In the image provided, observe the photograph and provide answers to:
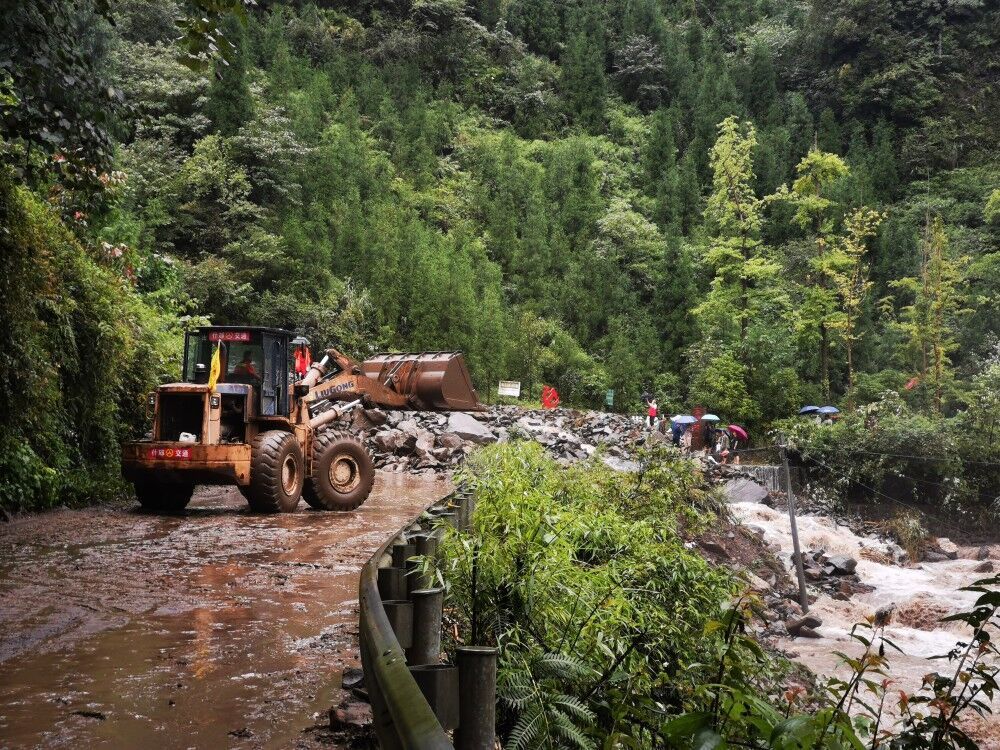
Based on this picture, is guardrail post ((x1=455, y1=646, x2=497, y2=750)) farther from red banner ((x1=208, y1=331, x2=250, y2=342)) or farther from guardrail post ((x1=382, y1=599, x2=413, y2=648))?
red banner ((x1=208, y1=331, x2=250, y2=342))

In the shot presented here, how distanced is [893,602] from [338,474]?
9.42 m

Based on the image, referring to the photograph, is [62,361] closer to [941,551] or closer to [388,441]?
[388,441]

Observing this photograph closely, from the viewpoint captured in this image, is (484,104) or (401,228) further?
(484,104)

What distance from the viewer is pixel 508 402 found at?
34312 mm

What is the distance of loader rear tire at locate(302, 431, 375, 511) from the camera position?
12336 mm

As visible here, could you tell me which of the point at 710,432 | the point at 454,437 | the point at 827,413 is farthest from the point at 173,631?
the point at 827,413

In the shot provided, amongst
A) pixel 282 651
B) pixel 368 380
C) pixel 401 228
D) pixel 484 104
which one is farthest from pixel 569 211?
pixel 282 651

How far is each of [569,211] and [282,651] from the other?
162 ft

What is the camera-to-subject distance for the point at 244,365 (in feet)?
39.5

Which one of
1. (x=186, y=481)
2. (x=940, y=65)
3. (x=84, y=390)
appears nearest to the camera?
(x=186, y=481)

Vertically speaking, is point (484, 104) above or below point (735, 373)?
above

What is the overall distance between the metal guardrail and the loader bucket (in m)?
20.0

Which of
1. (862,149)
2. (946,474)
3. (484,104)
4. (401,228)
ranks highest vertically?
(484,104)

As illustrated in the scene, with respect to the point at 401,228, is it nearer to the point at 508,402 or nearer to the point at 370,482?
the point at 508,402
